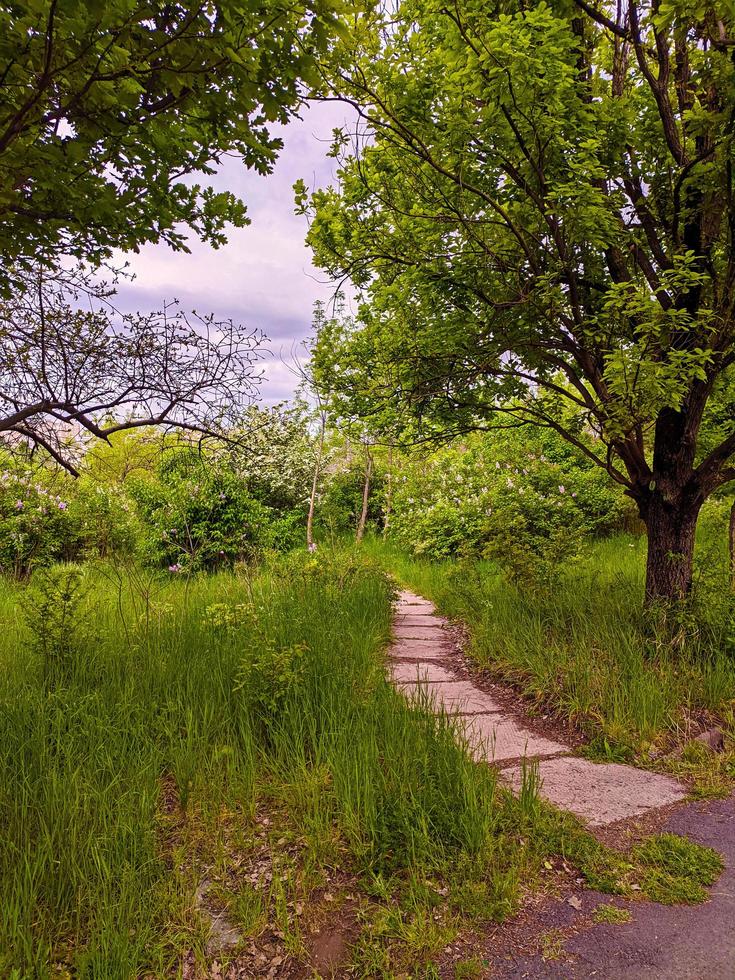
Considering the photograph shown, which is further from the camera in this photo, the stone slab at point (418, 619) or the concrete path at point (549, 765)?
the stone slab at point (418, 619)

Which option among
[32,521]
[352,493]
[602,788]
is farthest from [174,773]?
[352,493]

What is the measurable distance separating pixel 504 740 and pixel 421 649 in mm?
2444

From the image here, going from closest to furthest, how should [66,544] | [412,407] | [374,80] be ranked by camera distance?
[374,80] → [412,407] → [66,544]

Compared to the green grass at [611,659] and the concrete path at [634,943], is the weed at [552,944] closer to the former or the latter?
the concrete path at [634,943]

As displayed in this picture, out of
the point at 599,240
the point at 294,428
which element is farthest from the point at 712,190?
the point at 294,428

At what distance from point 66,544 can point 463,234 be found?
363 inches

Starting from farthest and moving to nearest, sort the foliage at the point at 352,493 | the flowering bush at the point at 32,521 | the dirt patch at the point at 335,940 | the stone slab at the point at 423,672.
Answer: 1. the foliage at the point at 352,493
2. the flowering bush at the point at 32,521
3. the stone slab at the point at 423,672
4. the dirt patch at the point at 335,940

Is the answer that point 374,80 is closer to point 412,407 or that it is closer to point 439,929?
point 412,407

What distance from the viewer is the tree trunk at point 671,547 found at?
5.16 metres

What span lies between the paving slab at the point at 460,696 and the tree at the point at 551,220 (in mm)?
1934

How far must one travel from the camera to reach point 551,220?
159 inches

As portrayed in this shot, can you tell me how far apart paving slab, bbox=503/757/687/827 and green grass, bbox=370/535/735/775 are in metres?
0.21

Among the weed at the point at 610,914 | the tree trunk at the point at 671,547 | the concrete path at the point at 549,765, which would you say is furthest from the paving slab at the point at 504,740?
the tree trunk at the point at 671,547

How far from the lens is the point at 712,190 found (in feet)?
13.9
